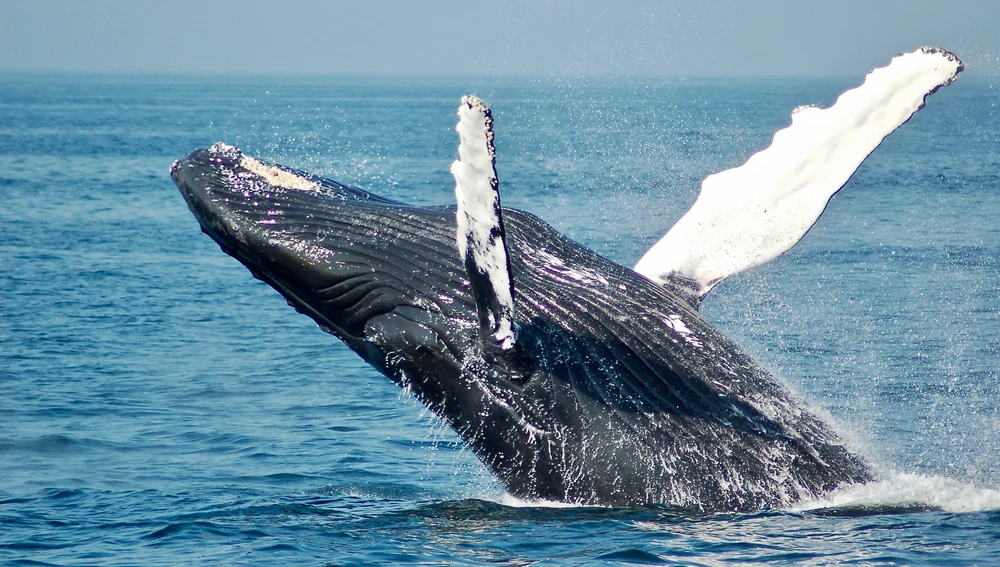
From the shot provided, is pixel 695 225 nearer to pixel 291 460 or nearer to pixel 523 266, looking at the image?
pixel 523 266

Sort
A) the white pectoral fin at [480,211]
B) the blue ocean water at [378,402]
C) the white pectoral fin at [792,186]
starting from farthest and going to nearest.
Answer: the white pectoral fin at [792,186] → the blue ocean water at [378,402] → the white pectoral fin at [480,211]

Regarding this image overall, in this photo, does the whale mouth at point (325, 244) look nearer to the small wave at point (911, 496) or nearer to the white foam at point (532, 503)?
the white foam at point (532, 503)

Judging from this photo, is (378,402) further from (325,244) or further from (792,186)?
(792,186)

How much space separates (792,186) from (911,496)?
198 centimetres

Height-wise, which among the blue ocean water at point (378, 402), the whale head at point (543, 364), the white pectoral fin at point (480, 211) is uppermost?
the white pectoral fin at point (480, 211)

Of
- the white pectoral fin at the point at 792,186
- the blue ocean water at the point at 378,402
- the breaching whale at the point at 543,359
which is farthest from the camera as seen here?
the white pectoral fin at the point at 792,186

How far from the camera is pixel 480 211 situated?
5867mm

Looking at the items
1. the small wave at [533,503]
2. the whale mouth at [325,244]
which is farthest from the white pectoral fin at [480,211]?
the small wave at [533,503]

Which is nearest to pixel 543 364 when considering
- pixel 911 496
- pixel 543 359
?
pixel 543 359

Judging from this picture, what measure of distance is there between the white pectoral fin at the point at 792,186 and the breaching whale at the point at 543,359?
61cm

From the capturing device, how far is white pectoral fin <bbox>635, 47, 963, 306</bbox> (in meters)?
7.21

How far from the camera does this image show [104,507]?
333 inches

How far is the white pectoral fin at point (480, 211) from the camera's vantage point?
5.78m

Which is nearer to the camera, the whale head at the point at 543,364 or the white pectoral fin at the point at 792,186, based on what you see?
the whale head at the point at 543,364
